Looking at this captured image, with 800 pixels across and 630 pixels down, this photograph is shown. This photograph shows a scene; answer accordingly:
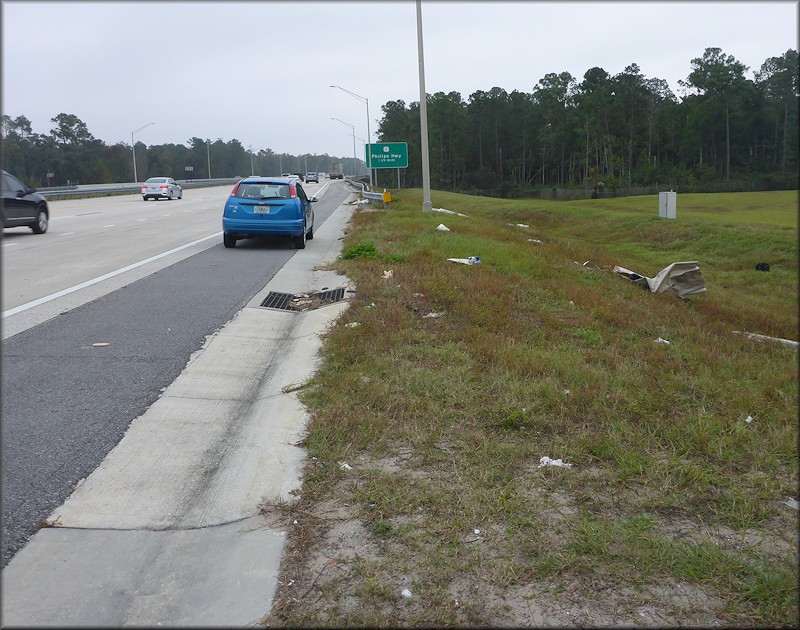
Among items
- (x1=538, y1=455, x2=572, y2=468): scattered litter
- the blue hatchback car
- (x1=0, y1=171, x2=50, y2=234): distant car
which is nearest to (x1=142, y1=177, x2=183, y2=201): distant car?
(x1=0, y1=171, x2=50, y2=234): distant car

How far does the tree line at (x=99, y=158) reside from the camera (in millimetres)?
2772

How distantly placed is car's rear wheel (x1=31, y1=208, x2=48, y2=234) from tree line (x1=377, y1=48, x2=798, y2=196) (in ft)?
47.2

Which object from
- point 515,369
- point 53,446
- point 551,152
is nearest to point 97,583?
point 53,446

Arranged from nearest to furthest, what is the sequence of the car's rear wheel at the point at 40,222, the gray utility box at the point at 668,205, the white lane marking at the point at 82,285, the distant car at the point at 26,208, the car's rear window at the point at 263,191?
the white lane marking at the point at 82,285 < the car's rear window at the point at 263,191 < the distant car at the point at 26,208 < the car's rear wheel at the point at 40,222 < the gray utility box at the point at 668,205

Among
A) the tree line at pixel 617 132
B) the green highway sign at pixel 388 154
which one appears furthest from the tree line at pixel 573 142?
the green highway sign at pixel 388 154

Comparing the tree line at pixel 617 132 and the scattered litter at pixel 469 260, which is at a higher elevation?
the tree line at pixel 617 132

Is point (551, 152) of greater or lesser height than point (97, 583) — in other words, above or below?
above

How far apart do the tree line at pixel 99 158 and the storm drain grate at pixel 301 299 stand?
2066 millimetres

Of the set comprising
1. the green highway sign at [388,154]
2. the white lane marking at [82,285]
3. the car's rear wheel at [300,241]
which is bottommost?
the white lane marking at [82,285]

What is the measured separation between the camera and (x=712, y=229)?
22.9 metres

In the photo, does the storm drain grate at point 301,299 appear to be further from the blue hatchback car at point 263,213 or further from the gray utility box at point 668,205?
the gray utility box at point 668,205

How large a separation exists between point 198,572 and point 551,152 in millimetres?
71468

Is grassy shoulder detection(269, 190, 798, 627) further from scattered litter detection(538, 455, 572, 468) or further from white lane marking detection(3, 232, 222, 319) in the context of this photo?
white lane marking detection(3, 232, 222, 319)

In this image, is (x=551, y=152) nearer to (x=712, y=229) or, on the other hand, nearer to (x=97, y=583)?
(x=712, y=229)
